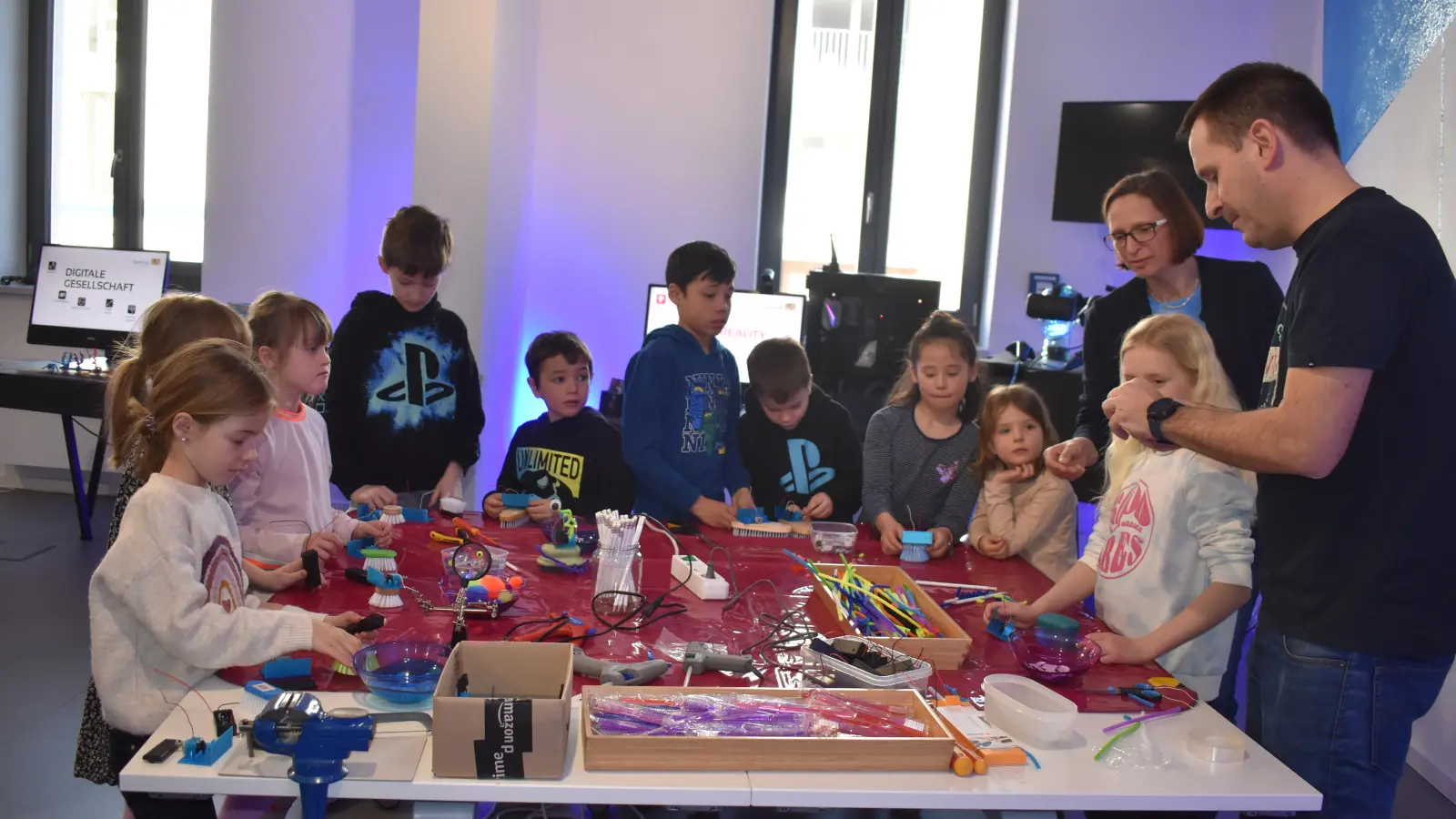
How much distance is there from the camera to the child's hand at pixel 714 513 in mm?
2666

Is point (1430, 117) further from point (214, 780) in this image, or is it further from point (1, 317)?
point (1, 317)

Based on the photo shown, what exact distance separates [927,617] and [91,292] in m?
4.62

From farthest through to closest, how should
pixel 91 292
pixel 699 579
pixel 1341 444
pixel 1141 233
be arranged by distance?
pixel 91 292, pixel 1141 233, pixel 699 579, pixel 1341 444

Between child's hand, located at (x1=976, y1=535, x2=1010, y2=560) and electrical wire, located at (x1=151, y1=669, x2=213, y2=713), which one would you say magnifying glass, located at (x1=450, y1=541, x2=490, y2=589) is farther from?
child's hand, located at (x1=976, y1=535, x2=1010, y2=560)

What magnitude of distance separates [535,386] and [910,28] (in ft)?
11.1

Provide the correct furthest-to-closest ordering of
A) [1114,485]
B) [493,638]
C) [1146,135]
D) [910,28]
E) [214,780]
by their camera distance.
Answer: [910,28]
[1146,135]
[1114,485]
[493,638]
[214,780]

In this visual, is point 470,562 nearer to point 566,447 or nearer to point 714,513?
point 714,513

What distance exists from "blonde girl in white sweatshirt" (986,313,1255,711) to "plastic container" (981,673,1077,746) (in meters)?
0.31

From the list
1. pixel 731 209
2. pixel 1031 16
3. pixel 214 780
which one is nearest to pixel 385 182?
pixel 731 209

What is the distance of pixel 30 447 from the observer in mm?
5500

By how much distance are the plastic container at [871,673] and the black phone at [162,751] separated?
0.89 metres

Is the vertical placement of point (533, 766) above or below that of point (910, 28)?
below

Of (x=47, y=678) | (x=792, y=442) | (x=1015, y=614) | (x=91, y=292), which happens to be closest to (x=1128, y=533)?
(x=1015, y=614)

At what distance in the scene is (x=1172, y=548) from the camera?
191cm
